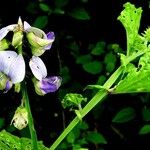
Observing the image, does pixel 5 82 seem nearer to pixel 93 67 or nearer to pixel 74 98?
pixel 74 98

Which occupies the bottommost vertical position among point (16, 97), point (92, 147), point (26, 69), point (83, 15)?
point (92, 147)

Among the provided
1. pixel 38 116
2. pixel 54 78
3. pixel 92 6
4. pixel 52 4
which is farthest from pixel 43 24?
pixel 54 78

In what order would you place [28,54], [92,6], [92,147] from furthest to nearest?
[92,147] < [92,6] < [28,54]

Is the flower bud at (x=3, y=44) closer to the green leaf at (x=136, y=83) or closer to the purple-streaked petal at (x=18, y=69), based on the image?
the purple-streaked petal at (x=18, y=69)

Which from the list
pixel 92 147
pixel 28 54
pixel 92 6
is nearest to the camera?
pixel 28 54

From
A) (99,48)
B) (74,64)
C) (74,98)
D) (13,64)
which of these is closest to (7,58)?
(13,64)

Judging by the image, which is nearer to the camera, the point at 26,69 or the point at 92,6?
the point at 26,69

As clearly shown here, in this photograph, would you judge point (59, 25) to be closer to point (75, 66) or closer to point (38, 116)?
point (75, 66)

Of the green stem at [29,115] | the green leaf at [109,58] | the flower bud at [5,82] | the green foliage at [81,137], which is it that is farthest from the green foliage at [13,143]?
the green leaf at [109,58]
